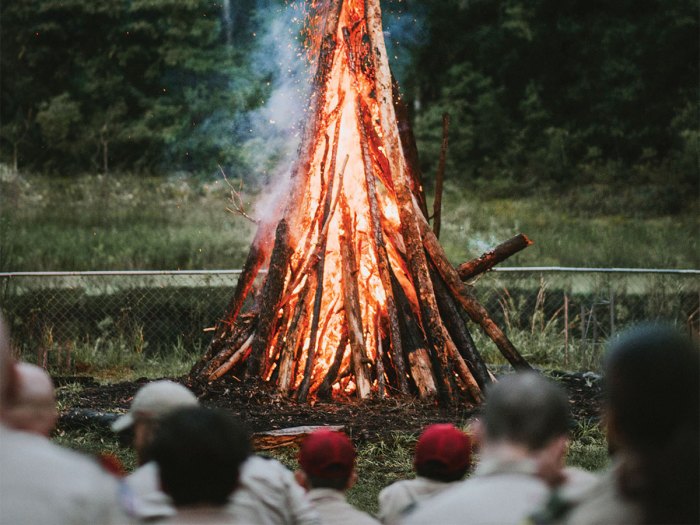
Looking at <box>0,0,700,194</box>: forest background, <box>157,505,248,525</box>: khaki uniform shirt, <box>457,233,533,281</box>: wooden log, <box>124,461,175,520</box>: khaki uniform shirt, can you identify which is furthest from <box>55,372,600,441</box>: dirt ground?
<box>0,0,700,194</box>: forest background

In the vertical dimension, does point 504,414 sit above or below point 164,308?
above

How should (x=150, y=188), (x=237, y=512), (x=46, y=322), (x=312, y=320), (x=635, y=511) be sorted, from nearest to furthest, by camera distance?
1. (x=635, y=511)
2. (x=237, y=512)
3. (x=312, y=320)
4. (x=46, y=322)
5. (x=150, y=188)

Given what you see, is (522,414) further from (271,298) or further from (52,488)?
(271,298)

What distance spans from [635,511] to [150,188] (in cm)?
2633

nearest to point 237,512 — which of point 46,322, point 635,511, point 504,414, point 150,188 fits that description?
point 504,414

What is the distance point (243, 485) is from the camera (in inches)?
152

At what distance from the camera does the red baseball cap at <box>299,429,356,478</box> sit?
13.7 ft

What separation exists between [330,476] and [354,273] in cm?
567

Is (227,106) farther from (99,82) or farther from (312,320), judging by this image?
(312,320)

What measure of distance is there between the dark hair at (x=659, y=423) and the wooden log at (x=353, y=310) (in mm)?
6926

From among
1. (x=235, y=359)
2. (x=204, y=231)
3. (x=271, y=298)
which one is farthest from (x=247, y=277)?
(x=204, y=231)

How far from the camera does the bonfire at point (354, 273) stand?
31.8ft

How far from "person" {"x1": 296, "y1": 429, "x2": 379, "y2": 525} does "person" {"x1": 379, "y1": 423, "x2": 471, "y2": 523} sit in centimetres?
12

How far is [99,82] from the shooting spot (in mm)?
30234
